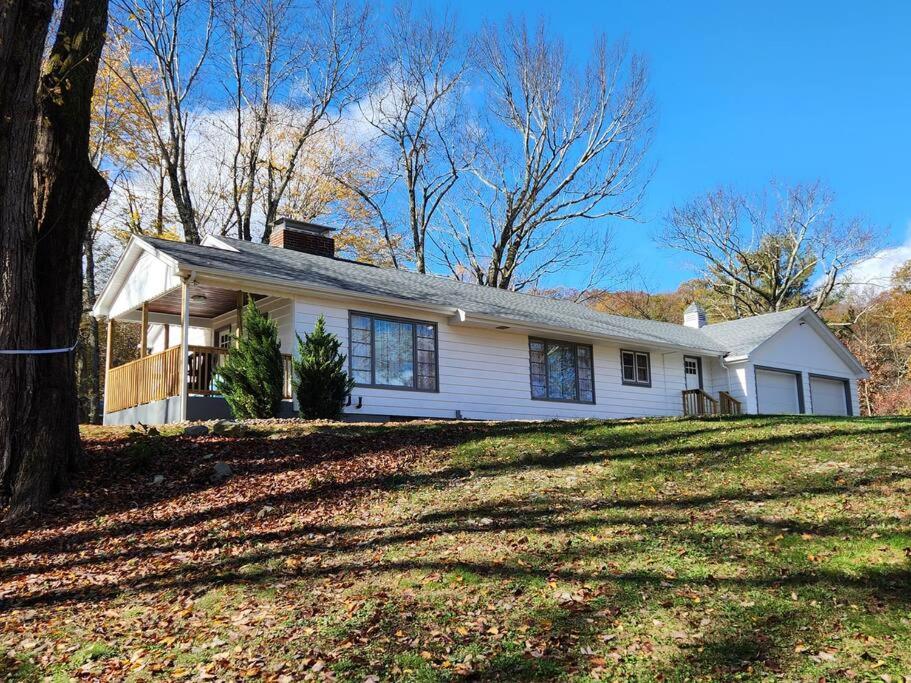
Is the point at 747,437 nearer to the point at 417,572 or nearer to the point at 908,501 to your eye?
the point at 908,501

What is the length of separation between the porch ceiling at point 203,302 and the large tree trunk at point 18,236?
18.2ft

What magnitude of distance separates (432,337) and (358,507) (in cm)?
902

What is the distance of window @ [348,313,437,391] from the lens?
50.9 ft

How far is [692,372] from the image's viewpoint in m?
22.4

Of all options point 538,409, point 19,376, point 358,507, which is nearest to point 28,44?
point 19,376

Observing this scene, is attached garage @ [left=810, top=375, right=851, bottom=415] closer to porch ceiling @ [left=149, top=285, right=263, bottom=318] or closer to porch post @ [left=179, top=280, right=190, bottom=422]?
porch ceiling @ [left=149, top=285, right=263, bottom=318]

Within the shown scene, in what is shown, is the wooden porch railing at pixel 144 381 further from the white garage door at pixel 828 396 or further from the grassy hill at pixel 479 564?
the white garage door at pixel 828 396

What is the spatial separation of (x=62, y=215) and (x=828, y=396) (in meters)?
22.7

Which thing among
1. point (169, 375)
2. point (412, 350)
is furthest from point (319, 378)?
point (412, 350)

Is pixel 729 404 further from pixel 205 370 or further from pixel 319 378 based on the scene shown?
pixel 205 370

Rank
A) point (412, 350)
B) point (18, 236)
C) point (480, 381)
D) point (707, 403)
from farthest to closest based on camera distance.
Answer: point (707, 403)
point (480, 381)
point (412, 350)
point (18, 236)

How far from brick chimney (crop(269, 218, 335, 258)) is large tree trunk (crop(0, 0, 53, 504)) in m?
10.2

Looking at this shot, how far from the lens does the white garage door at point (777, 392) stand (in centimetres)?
2268

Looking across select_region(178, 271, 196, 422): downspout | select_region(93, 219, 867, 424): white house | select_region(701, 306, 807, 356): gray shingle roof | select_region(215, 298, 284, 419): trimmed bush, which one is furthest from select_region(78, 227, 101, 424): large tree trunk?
select_region(701, 306, 807, 356): gray shingle roof
